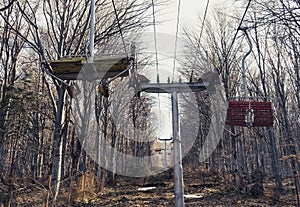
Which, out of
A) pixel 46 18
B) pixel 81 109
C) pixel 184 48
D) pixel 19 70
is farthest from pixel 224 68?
pixel 19 70

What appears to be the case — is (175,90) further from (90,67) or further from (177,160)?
(90,67)

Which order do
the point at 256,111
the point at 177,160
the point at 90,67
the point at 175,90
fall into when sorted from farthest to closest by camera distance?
the point at 256,111, the point at 175,90, the point at 177,160, the point at 90,67

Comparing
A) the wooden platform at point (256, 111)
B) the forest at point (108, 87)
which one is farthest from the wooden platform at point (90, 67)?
the wooden platform at point (256, 111)

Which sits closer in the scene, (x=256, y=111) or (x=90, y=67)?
(x=90, y=67)

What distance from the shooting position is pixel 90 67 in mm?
4609

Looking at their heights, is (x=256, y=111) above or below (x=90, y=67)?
below

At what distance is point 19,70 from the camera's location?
1515 cm

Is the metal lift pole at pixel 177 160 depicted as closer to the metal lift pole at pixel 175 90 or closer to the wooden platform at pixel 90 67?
the metal lift pole at pixel 175 90

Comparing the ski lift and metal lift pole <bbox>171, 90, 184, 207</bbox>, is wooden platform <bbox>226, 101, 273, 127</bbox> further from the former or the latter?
metal lift pole <bbox>171, 90, 184, 207</bbox>

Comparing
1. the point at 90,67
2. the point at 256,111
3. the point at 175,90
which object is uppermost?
the point at 175,90

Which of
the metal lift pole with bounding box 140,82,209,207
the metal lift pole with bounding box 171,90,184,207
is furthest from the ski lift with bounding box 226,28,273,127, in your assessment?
the metal lift pole with bounding box 171,90,184,207

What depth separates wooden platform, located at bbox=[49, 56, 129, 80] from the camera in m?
4.55

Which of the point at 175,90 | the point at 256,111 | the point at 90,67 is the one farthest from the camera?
the point at 256,111

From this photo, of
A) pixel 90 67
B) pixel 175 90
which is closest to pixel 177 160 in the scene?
pixel 175 90
